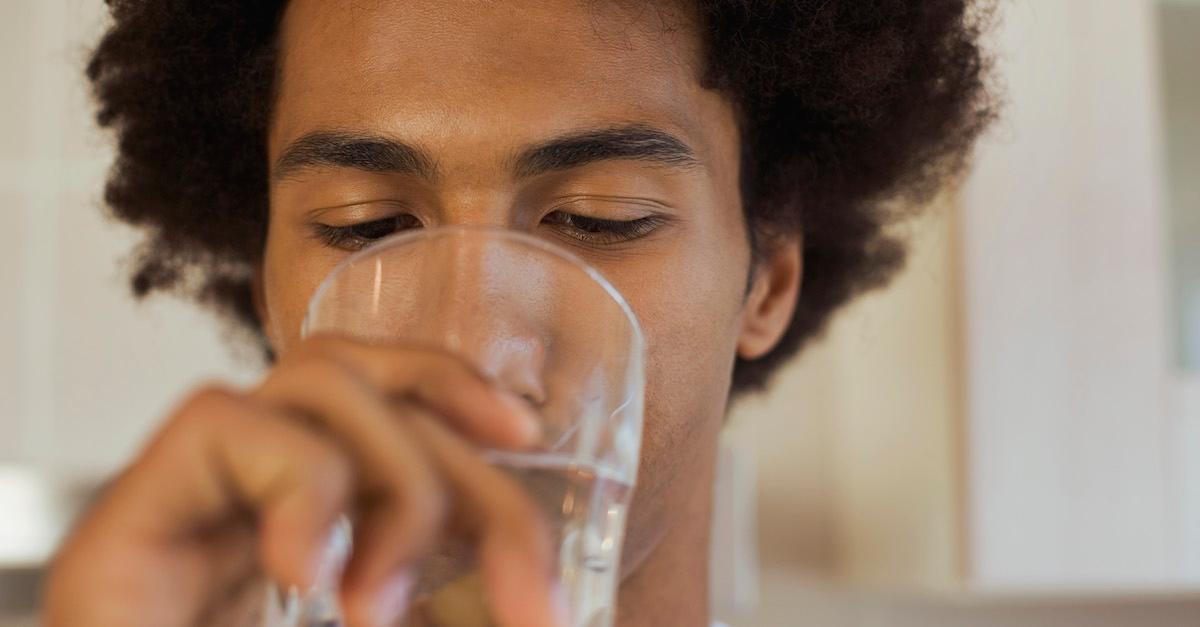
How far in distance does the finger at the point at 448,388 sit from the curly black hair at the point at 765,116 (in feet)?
1.65

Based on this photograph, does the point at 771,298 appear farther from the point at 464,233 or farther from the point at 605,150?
the point at 464,233

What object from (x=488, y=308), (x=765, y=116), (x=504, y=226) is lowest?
(x=488, y=308)

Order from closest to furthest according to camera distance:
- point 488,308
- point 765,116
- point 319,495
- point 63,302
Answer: point 319,495 → point 488,308 → point 765,116 → point 63,302

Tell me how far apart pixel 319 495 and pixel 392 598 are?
0.16 ft

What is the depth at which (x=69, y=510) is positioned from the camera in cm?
142

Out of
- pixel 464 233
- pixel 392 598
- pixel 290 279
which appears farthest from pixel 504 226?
pixel 392 598

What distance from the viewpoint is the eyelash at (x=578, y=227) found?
77 centimetres

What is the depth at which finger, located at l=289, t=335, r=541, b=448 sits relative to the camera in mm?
397

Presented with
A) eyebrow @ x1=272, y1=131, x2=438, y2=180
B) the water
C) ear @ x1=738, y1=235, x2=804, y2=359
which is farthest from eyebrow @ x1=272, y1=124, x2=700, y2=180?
the water

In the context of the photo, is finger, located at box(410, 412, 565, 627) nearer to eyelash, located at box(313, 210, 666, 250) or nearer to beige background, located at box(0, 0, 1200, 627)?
eyelash, located at box(313, 210, 666, 250)

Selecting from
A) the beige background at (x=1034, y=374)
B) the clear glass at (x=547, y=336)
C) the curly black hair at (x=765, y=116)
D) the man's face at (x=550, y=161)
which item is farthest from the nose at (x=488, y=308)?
the beige background at (x=1034, y=374)

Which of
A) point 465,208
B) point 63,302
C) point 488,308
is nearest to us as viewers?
point 488,308

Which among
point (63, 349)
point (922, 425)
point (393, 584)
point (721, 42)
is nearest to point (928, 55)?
point (721, 42)

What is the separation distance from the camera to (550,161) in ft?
2.46
